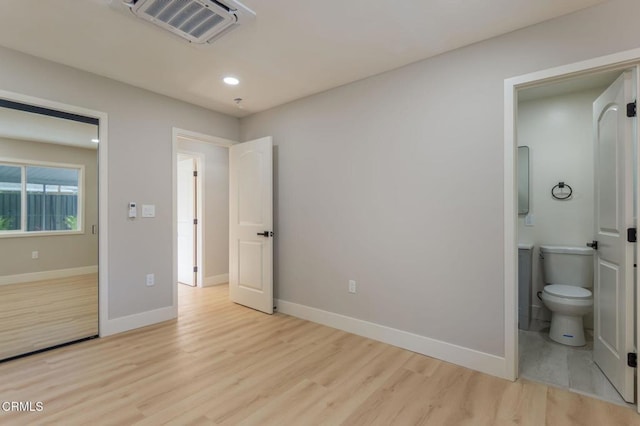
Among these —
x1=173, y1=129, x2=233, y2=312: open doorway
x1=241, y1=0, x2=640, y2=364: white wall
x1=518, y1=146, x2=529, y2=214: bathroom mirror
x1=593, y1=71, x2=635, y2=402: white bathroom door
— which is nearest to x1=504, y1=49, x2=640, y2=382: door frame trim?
x1=241, y1=0, x2=640, y2=364: white wall

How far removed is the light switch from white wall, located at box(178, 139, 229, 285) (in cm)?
166

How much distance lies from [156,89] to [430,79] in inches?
108

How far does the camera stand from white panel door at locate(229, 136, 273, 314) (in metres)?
3.65

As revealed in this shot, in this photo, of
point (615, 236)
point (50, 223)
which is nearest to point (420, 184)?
point (615, 236)

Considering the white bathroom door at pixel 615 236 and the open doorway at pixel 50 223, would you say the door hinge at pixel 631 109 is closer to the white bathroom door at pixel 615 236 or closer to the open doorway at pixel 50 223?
the white bathroom door at pixel 615 236

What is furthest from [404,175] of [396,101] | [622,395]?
[622,395]

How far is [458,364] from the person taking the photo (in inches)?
95.4

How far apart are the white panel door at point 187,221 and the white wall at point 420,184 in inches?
88.4

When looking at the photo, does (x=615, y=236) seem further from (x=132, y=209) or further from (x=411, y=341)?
(x=132, y=209)

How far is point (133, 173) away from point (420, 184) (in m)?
2.84

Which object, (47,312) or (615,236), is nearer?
(615,236)

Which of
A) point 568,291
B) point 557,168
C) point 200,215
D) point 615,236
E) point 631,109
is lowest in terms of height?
point 568,291

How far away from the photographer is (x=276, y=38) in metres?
2.31

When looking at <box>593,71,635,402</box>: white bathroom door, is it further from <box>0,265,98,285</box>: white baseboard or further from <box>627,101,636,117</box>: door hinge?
<box>0,265,98,285</box>: white baseboard
